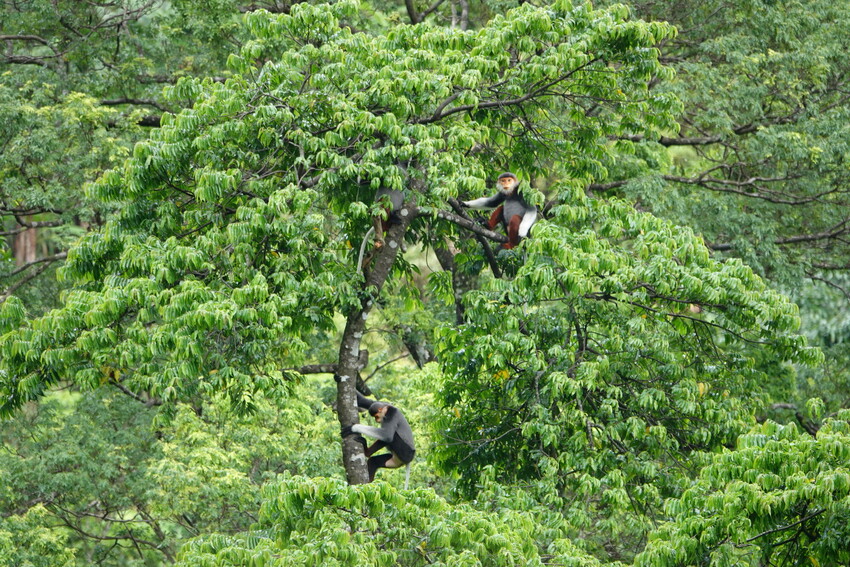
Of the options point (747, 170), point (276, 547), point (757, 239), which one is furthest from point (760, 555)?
point (747, 170)

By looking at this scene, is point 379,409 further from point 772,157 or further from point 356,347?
point 772,157

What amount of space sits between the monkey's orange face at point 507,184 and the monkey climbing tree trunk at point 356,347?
991 mm

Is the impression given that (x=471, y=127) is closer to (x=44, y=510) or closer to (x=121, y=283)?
(x=121, y=283)

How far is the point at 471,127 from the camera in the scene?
8453mm

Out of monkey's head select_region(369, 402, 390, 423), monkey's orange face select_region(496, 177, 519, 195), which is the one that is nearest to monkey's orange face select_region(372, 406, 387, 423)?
monkey's head select_region(369, 402, 390, 423)

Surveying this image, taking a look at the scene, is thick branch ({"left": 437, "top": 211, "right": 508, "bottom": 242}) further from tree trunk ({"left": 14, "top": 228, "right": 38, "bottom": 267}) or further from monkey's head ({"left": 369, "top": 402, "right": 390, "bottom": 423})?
tree trunk ({"left": 14, "top": 228, "right": 38, "bottom": 267})

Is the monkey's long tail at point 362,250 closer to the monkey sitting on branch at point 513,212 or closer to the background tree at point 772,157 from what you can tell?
the monkey sitting on branch at point 513,212

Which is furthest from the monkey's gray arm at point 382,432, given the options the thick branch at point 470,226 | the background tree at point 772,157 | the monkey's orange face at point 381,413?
the background tree at point 772,157

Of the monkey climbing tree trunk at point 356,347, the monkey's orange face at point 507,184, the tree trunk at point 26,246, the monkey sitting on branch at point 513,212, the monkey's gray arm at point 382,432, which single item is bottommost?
the tree trunk at point 26,246

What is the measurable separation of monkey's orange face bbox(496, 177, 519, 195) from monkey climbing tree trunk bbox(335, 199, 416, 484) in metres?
0.99

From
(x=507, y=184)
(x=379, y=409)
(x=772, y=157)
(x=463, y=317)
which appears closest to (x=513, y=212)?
(x=507, y=184)

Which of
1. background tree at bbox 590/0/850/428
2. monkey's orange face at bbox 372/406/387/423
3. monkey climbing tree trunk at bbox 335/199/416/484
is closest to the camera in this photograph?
monkey climbing tree trunk at bbox 335/199/416/484

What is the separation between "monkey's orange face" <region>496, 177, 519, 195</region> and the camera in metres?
8.90

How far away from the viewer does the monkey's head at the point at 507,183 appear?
8906 millimetres
